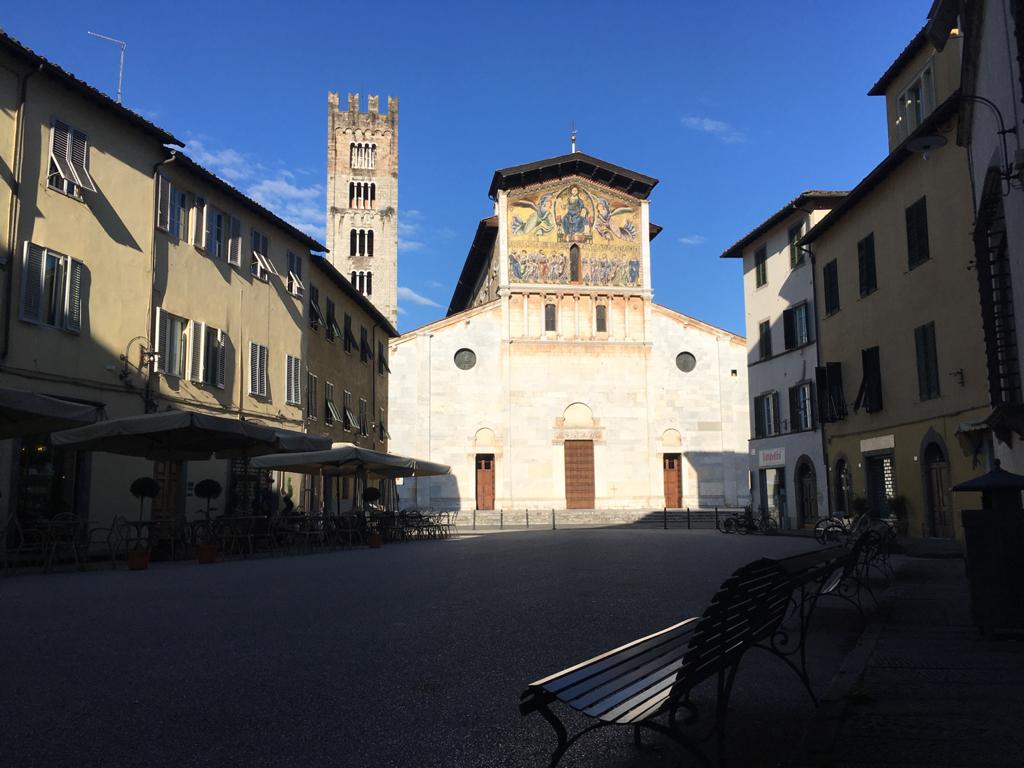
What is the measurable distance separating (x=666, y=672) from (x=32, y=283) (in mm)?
15593

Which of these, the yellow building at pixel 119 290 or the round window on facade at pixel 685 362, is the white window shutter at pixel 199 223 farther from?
the round window on facade at pixel 685 362

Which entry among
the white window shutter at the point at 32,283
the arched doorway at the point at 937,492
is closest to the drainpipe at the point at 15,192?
the white window shutter at the point at 32,283

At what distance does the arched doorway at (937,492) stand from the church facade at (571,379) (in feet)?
70.4

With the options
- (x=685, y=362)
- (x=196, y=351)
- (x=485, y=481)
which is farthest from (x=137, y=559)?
(x=685, y=362)

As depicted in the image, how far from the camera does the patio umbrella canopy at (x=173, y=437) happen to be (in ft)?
46.8

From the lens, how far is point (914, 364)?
22.8 meters

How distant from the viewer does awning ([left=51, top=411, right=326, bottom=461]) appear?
14.3 metres

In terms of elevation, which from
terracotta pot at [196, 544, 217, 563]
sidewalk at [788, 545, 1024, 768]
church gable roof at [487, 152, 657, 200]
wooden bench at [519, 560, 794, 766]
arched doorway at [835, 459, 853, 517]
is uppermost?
church gable roof at [487, 152, 657, 200]

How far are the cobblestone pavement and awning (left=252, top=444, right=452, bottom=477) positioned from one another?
7575 mm

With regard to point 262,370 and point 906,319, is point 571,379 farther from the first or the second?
point 906,319

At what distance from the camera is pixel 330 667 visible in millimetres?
5883

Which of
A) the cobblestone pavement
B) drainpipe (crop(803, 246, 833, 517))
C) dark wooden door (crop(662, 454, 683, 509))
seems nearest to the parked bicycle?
drainpipe (crop(803, 246, 833, 517))

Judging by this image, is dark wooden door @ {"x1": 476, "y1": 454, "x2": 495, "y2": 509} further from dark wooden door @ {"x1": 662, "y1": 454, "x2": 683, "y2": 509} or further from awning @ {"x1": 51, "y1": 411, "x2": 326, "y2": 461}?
awning @ {"x1": 51, "y1": 411, "x2": 326, "y2": 461}

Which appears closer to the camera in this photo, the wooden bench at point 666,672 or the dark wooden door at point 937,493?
the wooden bench at point 666,672
